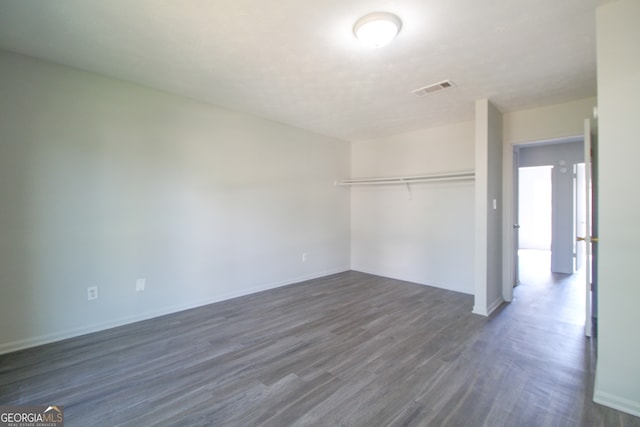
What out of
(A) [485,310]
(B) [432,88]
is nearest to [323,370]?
(A) [485,310]

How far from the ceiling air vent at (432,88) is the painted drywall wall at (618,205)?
1161 mm

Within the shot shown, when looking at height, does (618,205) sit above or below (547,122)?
below

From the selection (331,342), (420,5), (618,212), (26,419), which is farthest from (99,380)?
(618,212)

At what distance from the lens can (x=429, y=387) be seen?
195cm

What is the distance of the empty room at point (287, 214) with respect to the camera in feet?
5.76

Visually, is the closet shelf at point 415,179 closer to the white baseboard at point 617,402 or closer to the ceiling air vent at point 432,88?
the ceiling air vent at point 432,88

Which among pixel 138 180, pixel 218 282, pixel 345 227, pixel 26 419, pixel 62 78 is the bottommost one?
pixel 26 419

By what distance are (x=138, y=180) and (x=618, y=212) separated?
3981 mm

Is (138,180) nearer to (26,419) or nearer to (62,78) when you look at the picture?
(62,78)

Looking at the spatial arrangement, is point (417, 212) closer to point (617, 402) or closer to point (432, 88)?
point (432, 88)

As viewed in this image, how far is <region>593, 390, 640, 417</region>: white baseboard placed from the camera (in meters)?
1.69

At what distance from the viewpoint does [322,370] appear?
2.15 metres

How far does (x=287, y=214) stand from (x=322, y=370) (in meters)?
2.63

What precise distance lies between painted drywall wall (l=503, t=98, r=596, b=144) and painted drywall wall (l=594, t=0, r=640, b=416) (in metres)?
1.85
